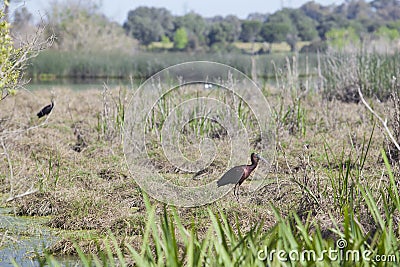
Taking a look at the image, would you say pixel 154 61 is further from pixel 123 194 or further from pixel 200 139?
pixel 123 194

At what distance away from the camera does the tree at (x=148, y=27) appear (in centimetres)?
5956

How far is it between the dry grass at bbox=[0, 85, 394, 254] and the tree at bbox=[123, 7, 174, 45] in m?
47.2

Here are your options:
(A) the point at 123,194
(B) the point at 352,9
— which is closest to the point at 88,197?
(A) the point at 123,194

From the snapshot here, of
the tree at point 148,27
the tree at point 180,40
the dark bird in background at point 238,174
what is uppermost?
the dark bird in background at point 238,174

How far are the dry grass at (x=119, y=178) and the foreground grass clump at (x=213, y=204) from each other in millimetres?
10

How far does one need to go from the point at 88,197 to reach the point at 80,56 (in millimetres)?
15936

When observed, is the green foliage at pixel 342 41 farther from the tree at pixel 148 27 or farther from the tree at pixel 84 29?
the tree at pixel 148 27

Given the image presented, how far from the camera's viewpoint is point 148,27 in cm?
6025

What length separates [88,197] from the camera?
5.08m

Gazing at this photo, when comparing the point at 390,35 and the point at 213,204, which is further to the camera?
the point at 390,35

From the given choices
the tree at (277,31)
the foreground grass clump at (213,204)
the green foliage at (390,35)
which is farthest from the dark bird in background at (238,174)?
the tree at (277,31)

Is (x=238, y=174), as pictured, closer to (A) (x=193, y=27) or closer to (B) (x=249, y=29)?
(B) (x=249, y=29)

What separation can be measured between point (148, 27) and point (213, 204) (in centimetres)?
5627

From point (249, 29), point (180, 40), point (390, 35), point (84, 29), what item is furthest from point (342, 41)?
point (249, 29)
